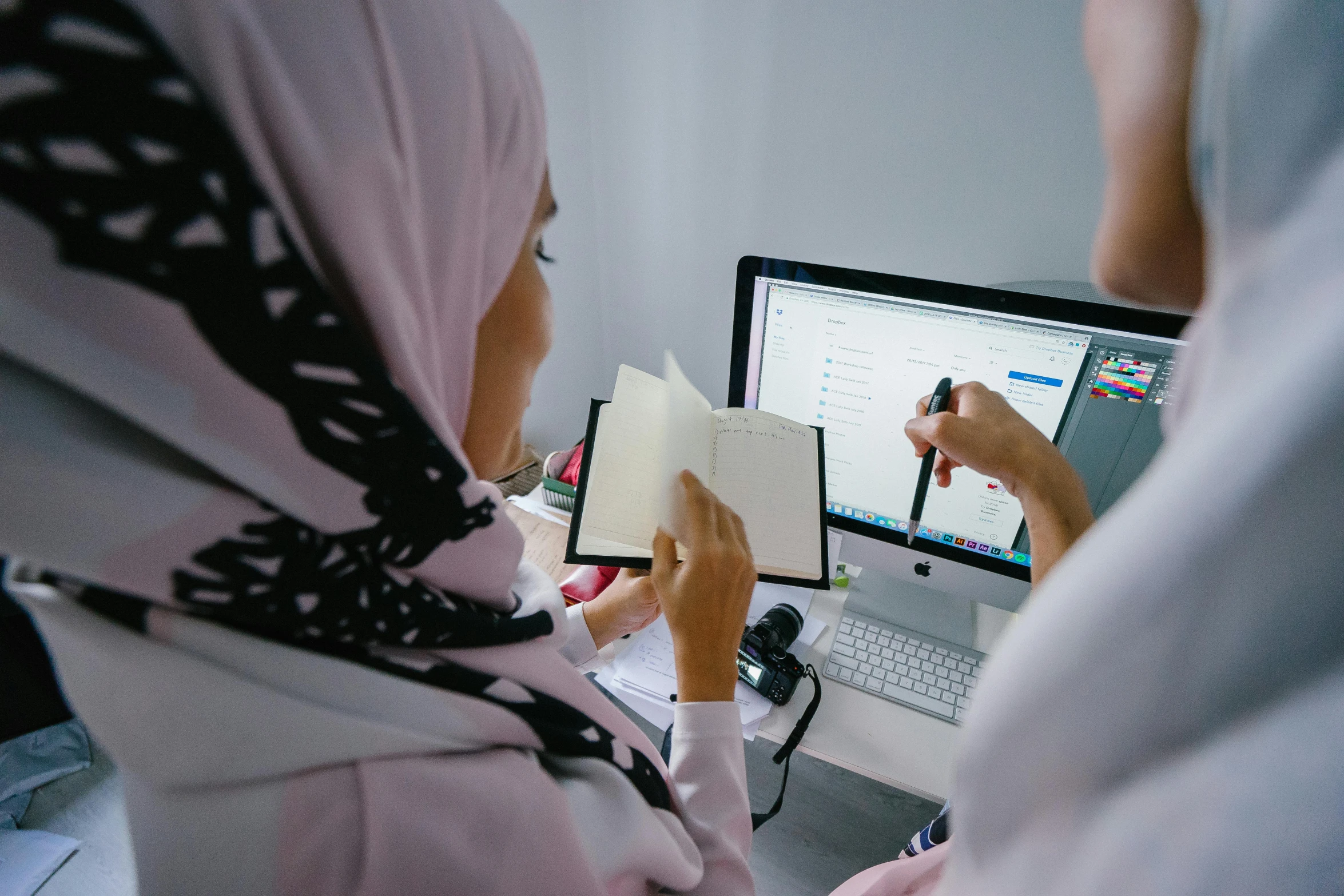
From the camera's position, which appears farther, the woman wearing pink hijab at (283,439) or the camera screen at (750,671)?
the camera screen at (750,671)

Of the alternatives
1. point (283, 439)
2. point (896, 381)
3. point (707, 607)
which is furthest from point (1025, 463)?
point (283, 439)

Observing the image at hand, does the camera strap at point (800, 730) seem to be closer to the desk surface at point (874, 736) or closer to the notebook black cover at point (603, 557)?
the desk surface at point (874, 736)

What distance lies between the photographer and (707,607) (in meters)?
0.54

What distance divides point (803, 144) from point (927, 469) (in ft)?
2.04

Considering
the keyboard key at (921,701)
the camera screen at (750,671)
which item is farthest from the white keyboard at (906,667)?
the camera screen at (750,671)

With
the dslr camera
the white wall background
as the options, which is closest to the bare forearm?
the dslr camera

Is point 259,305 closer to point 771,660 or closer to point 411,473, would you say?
point 411,473

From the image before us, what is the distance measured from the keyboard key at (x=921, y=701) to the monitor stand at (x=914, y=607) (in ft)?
0.37

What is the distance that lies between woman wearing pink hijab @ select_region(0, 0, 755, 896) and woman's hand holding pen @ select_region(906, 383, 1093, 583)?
476 millimetres

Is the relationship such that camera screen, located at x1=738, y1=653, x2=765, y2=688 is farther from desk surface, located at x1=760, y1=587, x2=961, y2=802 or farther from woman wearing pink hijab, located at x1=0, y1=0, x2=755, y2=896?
woman wearing pink hijab, located at x1=0, y1=0, x2=755, y2=896

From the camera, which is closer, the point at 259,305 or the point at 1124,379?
the point at 259,305

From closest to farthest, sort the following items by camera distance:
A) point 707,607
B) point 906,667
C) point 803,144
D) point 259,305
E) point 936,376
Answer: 1. point 259,305
2. point 707,607
3. point 936,376
4. point 906,667
5. point 803,144

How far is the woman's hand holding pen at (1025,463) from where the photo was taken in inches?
22.8

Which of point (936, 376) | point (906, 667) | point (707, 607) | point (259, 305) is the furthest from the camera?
point (906, 667)
